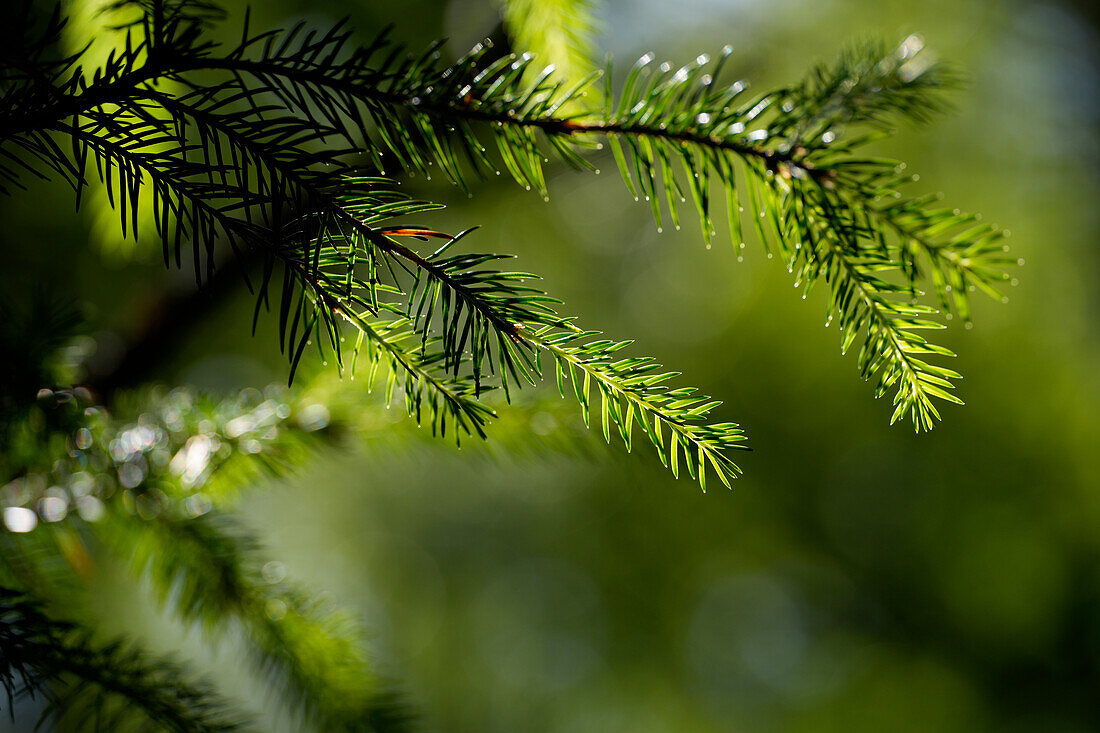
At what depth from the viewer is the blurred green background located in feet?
4.81

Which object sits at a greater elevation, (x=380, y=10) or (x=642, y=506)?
(x=380, y=10)

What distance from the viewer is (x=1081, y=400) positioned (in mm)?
1432

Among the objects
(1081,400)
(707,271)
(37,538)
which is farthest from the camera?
(707,271)

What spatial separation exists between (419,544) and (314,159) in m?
2.03

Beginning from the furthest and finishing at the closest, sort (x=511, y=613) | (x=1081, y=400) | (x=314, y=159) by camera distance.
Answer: (x=511, y=613), (x=1081, y=400), (x=314, y=159)

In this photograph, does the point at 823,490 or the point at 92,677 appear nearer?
the point at 92,677

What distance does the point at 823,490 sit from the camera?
1.64 m

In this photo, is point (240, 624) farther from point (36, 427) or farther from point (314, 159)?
point (314, 159)

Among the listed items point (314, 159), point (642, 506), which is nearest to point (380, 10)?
point (314, 159)

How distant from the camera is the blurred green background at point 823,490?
4.81 ft

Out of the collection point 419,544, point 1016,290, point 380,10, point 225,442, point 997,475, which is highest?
point 380,10

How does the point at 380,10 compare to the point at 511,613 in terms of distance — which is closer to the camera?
the point at 380,10

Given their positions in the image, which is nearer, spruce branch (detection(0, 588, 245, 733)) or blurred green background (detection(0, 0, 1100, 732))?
spruce branch (detection(0, 588, 245, 733))

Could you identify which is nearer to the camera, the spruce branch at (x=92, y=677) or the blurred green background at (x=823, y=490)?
the spruce branch at (x=92, y=677)
